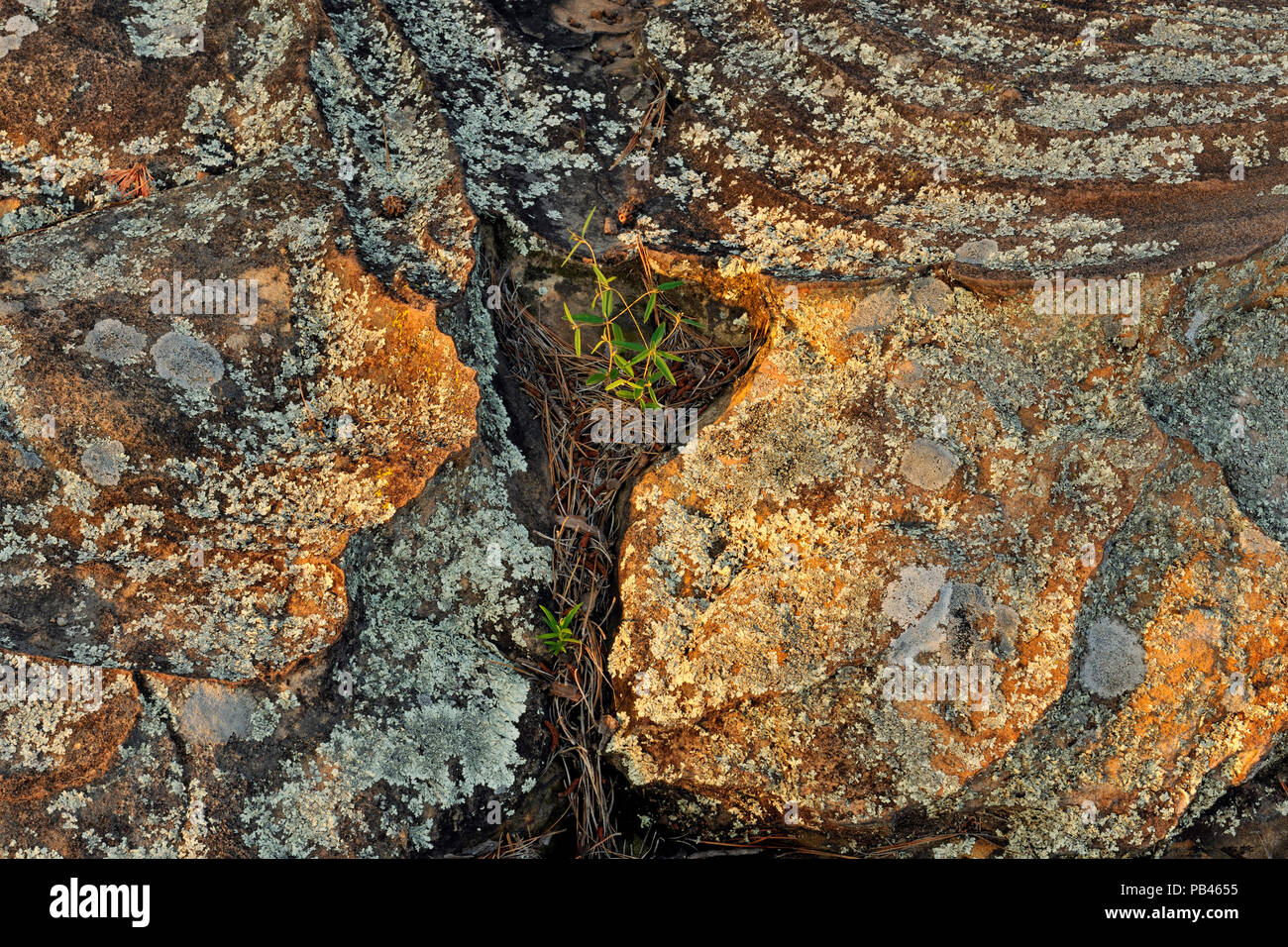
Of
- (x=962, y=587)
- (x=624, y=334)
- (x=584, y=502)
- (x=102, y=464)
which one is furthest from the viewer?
(x=624, y=334)

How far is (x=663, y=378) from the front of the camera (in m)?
2.65

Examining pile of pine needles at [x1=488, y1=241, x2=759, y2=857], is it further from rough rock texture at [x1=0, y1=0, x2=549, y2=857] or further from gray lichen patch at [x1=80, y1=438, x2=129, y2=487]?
gray lichen patch at [x1=80, y1=438, x2=129, y2=487]

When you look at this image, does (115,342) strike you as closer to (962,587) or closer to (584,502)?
(584,502)

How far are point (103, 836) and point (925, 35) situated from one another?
9.96ft

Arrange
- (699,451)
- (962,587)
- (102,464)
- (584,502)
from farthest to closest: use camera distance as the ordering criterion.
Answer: (584,502), (699,451), (962,587), (102,464)

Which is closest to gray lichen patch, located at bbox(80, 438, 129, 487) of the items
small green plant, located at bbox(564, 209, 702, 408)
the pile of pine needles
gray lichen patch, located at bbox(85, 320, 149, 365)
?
gray lichen patch, located at bbox(85, 320, 149, 365)

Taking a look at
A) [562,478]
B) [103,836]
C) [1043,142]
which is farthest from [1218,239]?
[103,836]

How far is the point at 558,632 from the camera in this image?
8.00ft

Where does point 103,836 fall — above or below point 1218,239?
below

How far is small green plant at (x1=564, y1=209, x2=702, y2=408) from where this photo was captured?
2631 mm

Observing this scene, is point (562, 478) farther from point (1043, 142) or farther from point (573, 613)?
point (1043, 142)

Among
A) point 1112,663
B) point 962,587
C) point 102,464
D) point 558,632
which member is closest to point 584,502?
point 558,632

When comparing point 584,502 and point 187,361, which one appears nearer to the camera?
point 187,361

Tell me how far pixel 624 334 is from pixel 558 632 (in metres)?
0.89
